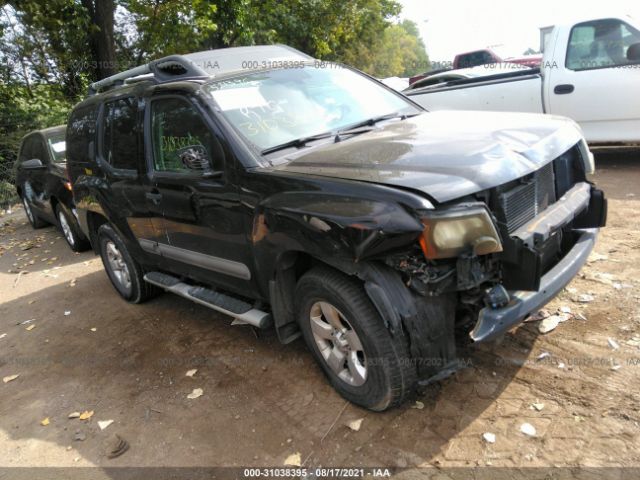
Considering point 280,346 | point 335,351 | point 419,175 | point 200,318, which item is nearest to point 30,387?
point 200,318

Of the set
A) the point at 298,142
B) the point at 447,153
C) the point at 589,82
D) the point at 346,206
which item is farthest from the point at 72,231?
the point at 589,82

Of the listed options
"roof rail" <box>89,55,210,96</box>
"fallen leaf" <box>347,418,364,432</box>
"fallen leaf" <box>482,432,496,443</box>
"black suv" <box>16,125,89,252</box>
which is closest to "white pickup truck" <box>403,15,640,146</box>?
"roof rail" <box>89,55,210,96</box>

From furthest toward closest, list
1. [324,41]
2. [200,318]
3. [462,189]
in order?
[324,41] → [200,318] → [462,189]

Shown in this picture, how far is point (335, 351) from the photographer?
9.68 feet

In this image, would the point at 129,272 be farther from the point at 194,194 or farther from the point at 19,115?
the point at 19,115

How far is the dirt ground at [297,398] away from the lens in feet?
8.45

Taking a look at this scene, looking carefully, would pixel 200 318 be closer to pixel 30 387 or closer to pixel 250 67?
pixel 30 387

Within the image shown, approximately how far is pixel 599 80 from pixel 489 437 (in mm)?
5593

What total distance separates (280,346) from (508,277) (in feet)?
6.11

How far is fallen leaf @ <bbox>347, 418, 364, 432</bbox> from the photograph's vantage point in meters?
2.79

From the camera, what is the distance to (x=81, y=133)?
4938 millimetres

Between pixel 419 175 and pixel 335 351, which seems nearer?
pixel 419 175

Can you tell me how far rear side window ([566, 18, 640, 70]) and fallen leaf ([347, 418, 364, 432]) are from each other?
5.84 m

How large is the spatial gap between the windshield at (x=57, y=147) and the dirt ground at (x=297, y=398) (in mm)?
3561
